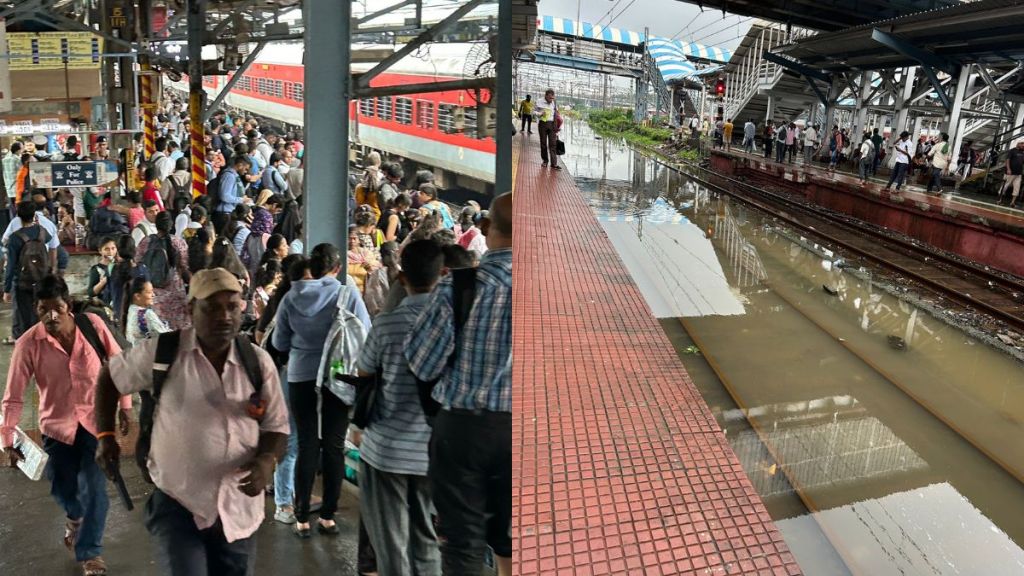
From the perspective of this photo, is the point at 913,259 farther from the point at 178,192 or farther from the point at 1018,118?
the point at 178,192

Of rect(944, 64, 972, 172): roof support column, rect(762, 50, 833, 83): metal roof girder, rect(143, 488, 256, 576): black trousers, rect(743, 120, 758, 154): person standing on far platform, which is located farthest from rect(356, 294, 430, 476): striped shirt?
rect(743, 120, 758, 154): person standing on far platform

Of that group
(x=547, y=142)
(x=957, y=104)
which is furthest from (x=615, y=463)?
(x=957, y=104)

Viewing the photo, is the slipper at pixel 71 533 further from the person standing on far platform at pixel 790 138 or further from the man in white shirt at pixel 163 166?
Answer: the person standing on far platform at pixel 790 138

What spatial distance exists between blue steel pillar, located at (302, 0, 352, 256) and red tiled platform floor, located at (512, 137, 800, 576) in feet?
1.00

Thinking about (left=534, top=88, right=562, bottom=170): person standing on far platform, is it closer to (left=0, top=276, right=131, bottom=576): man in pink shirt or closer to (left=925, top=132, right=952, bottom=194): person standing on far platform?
(left=0, top=276, right=131, bottom=576): man in pink shirt

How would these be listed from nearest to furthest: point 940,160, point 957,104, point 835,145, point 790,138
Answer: point 940,160 → point 957,104 → point 790,138 → point 835,145

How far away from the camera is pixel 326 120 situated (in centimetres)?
109

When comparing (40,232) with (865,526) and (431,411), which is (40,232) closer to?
(431,411)

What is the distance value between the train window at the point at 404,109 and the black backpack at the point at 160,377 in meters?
0.48

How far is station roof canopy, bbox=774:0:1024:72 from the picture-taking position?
402 inches

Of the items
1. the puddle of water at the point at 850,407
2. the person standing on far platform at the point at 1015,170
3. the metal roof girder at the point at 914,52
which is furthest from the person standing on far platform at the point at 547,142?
the person standing on far platform at the point at 1015,170

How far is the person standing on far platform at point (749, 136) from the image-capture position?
69.5 feet

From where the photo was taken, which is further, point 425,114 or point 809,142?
point 809,142

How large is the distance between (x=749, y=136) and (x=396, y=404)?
2250cm
